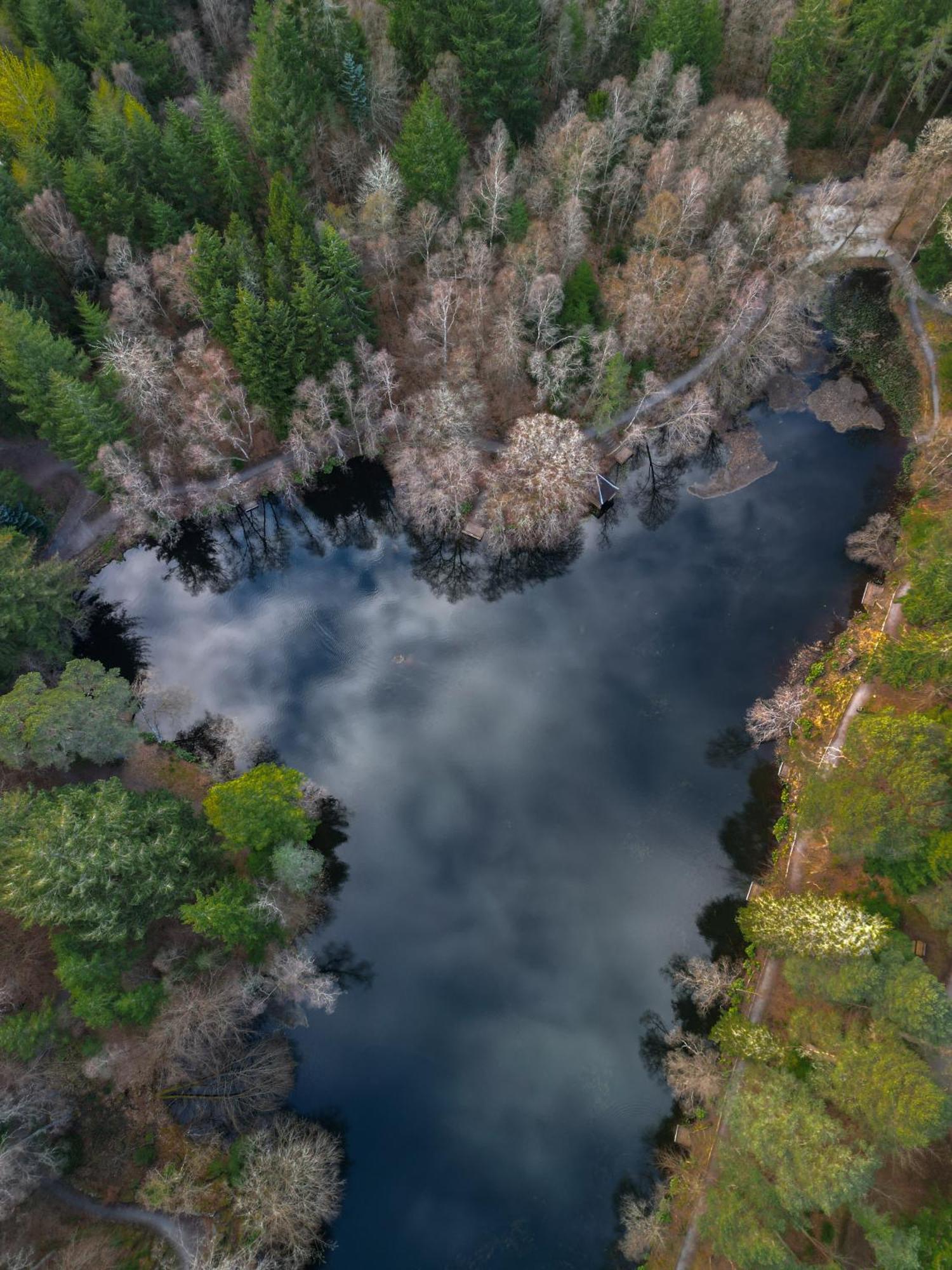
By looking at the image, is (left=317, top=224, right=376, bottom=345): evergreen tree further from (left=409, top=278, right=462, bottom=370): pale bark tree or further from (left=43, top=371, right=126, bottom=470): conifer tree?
(left=43, top=371, right=126, bottom=470): conifer tree

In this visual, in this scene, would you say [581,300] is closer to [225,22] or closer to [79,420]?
[79,420]

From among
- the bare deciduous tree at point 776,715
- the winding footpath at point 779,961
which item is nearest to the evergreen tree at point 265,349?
the bare deciduous tree at point 776,715

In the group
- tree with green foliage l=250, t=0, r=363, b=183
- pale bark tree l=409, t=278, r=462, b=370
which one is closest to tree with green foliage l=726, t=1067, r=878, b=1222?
pale bark tree l=409, t=278, r=462, b=370

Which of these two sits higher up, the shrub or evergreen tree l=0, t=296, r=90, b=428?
evergreen tree l=0, t=296, r=90, b=428

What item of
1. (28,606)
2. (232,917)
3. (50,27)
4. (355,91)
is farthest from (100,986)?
(50,27)

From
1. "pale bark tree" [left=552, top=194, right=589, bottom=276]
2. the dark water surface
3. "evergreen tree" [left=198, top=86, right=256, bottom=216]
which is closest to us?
the dark water surface
